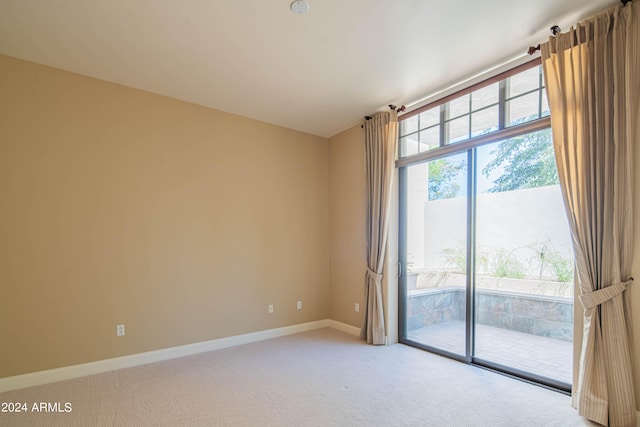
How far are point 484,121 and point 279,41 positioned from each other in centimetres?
224

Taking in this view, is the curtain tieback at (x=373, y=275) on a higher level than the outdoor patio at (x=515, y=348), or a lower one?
higher

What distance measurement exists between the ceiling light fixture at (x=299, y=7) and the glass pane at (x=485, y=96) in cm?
207

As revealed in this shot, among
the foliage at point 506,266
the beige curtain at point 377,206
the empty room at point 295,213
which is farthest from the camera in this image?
the beige curtain at point 377,206

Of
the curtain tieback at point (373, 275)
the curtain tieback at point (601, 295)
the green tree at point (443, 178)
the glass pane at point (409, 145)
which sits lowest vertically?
the curtain tieback at point (373, 275)

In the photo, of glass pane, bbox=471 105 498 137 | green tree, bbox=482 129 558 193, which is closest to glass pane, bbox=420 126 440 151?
glass pane, bbox=471 105 498 137

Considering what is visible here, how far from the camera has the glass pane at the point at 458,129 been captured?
3619 mm

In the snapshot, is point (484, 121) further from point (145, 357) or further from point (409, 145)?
point (145, 357)

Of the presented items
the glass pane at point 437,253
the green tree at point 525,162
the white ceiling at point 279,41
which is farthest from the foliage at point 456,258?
the white ceiling at point 279,41

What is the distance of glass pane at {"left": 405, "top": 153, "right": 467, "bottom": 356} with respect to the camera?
3691mm

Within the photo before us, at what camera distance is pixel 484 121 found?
3.44 m

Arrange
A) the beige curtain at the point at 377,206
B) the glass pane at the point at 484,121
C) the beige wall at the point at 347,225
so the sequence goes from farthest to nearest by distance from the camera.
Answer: the beige wall at the point at 347,225, the beige curtain at the point at 377,206, the glass pane at the point at 484,121

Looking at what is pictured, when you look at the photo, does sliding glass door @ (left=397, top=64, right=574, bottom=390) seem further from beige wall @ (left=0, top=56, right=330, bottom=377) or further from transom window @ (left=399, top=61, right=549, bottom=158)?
beige wall @ (left=0, top=56, right=330, bottom=377)

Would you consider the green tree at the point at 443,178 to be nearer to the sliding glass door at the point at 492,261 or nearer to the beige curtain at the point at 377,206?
the sliding glass door at the point at 492,261

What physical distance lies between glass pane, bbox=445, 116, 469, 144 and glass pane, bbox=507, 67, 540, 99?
0.51m
